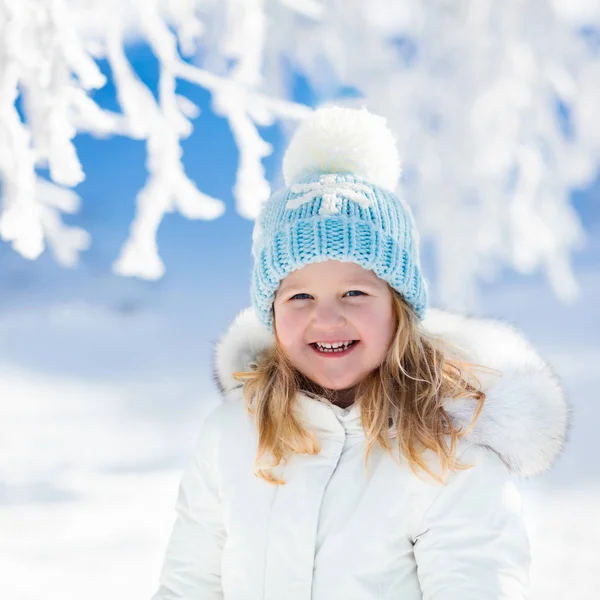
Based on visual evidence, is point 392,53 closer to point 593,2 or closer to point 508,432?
point 593,2

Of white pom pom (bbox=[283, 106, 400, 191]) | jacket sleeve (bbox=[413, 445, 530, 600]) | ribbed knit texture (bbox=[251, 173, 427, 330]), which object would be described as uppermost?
white pom pom (bbox=[283, 106, 400, 191])

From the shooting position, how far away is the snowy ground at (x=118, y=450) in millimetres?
2146

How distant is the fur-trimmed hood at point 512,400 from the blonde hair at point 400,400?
0.08 feet

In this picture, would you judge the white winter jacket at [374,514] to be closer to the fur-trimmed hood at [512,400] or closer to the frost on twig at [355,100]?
the fur-trimmed hood at [512,400]

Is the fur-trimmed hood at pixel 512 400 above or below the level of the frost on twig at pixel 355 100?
below

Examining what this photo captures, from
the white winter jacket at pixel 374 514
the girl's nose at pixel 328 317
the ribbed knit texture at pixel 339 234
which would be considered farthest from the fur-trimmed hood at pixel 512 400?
the girl's nose at pixel 328 317

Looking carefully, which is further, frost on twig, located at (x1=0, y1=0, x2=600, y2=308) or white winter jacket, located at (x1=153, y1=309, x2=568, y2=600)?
frost on twig, located at (x1=0, y1=0, x2=600, y2=308)

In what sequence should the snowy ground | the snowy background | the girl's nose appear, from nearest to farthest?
the girl's nose
the snowy background
the snowy ground

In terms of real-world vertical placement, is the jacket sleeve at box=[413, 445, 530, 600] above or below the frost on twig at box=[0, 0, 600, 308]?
below

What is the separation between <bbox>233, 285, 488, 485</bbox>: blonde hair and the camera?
112 centimetres

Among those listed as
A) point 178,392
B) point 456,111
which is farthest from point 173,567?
point 178,392

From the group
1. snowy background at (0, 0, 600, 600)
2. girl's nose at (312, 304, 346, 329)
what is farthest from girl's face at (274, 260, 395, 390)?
snowy background at (0, 0, 600, 600)

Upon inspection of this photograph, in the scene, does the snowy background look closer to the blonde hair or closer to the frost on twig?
the frost on twig

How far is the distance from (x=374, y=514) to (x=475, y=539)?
0.15m
